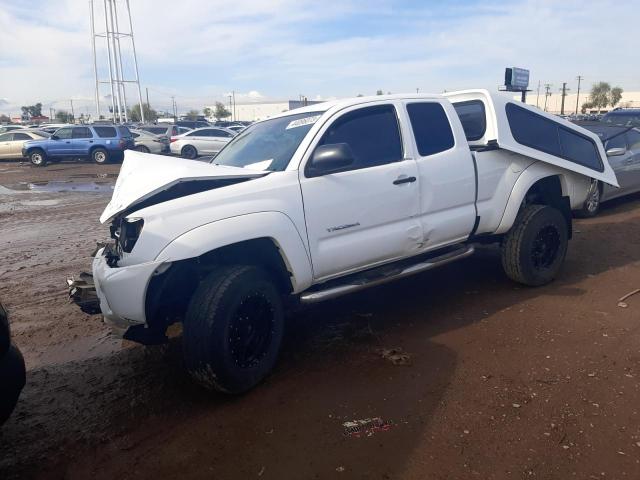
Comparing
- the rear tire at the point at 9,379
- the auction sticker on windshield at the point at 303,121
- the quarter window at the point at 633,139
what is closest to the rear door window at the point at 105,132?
the quarter window at the point at 633,139

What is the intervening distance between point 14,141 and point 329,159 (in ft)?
83.8

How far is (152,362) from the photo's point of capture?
4070mm

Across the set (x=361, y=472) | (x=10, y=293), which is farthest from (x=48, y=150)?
(x=361, y=472)

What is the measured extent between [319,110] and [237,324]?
1.93 meters

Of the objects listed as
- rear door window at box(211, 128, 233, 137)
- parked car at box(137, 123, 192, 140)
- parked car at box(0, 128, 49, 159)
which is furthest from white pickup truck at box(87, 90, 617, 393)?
parked car at box(0, 128, 49, 159)

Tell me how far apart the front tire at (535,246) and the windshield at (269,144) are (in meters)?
2.41

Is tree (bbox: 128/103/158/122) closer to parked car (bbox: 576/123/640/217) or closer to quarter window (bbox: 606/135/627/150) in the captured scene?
parked car (bbox: 576/123/640/217)

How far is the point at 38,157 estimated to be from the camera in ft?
74.7

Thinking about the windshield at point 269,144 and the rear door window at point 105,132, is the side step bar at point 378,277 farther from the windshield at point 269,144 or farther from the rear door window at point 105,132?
the rear door window at point 105,132

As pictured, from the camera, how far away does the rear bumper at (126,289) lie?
3.17 metres

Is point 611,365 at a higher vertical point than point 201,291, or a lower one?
lower

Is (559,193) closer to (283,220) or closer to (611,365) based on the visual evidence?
(611,365)

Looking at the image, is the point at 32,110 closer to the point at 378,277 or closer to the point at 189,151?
the point at 189,151

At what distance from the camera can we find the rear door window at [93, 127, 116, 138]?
74.6 feet
